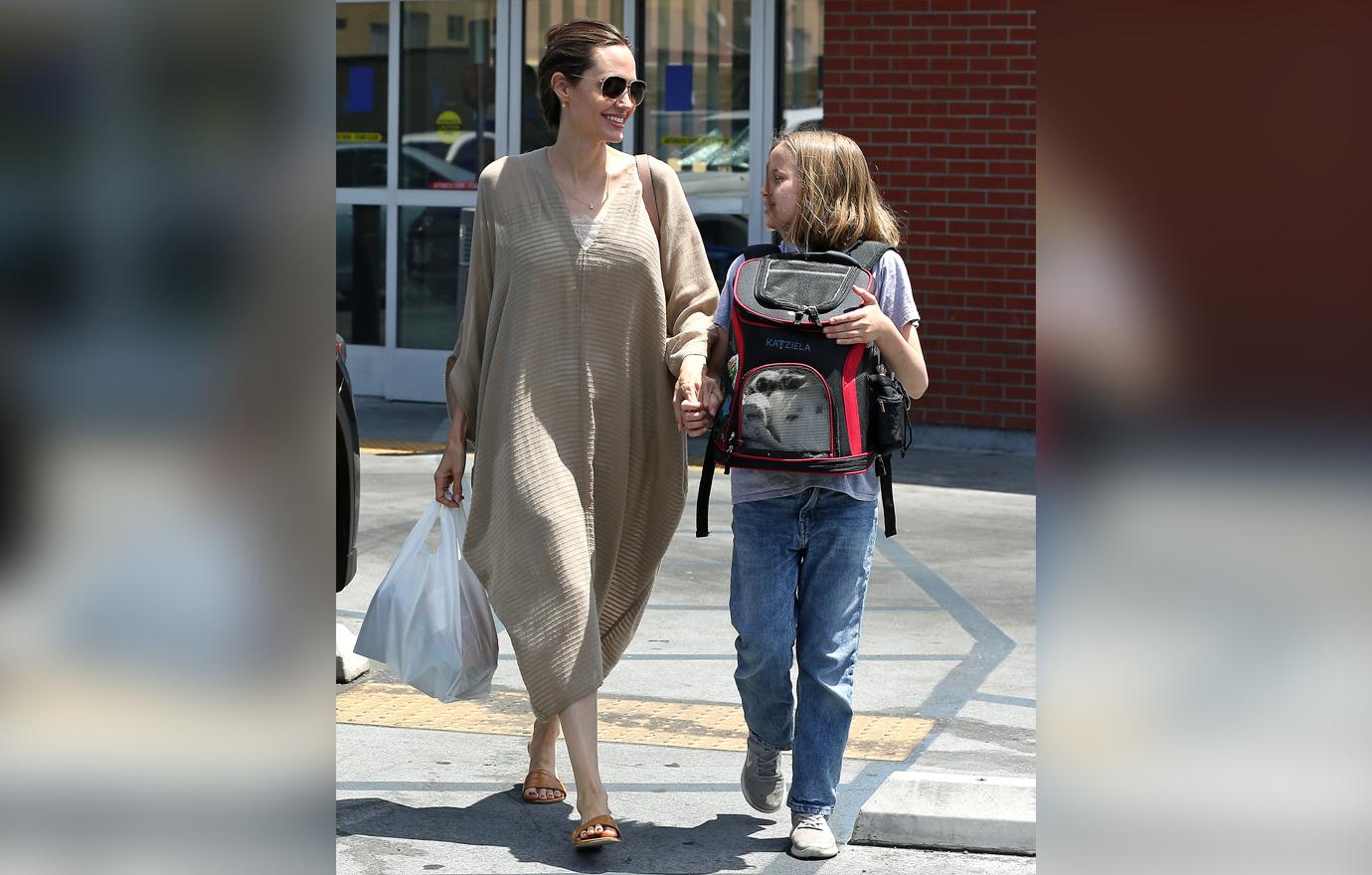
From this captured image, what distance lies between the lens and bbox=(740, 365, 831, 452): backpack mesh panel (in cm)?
395

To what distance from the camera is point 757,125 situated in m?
12.1

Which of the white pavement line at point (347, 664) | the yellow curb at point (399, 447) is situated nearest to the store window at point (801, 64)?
the yellow curb at point (399, 447)

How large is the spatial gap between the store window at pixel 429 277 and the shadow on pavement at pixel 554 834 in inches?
352

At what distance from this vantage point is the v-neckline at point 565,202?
13.8ft

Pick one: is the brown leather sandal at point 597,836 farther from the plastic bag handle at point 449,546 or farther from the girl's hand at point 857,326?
the girl's hand at point 857,326

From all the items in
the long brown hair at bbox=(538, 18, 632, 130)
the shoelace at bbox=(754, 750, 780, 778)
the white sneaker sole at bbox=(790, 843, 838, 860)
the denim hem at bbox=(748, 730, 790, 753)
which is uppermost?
the long brown hair at bbox=(538, 18, 632, 130)

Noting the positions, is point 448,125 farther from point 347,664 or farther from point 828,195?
point 828,195

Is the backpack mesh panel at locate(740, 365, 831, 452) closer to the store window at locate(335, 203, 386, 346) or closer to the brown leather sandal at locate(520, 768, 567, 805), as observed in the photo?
the brown leather sandal at locate(520, 768, 567, 805)

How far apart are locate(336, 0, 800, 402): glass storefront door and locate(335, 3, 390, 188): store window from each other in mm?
11

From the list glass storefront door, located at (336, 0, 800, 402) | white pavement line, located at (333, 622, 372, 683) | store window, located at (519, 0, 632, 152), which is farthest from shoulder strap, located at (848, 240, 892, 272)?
store window, located at (519, 0, 632, 152)

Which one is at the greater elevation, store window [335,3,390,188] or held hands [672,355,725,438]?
store window [335,3,390,188]
